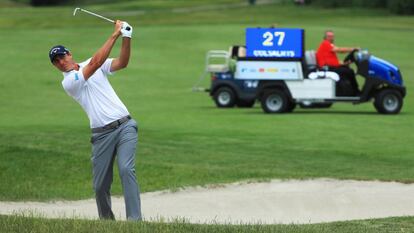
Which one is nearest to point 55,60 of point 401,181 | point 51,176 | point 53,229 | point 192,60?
point 53,229

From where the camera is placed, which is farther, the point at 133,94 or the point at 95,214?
the point at 133,94

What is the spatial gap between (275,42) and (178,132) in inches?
206

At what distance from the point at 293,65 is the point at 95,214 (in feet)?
41.1

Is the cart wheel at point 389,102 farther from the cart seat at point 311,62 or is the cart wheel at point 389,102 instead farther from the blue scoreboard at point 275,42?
the blue scoreboard at point 275,42

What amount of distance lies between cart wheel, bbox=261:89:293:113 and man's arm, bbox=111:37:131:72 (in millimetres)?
14526

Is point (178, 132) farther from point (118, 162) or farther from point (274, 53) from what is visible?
point (118, 162)

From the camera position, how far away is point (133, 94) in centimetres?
3003

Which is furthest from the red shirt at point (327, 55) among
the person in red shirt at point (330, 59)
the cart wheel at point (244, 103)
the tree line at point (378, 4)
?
the tree line at point (378, 4)

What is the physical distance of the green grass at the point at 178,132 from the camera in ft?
44.7

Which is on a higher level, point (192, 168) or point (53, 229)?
point (53, 229)

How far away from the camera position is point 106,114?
9422 mm

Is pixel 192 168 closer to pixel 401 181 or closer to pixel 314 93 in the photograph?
pixel 401 181

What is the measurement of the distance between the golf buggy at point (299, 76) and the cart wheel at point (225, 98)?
2.00 meters

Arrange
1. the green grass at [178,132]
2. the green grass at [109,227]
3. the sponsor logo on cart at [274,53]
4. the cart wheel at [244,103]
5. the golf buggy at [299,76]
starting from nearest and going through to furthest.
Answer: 1. the green grass at [109,227]
2. the green grass at [178,132]
3. the golf buggy at [299,76]
4. the sponsor logo on cart at [274,53]
5. the cart wheel at [244,103]
